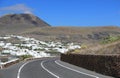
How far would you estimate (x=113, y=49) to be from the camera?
165 ft

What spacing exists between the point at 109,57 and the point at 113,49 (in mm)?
15346

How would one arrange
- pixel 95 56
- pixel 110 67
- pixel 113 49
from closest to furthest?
1. pixel 110 67
2. pixel 95 56
3. pixel 113 49

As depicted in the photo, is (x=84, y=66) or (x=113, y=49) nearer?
(x=84, y=66)

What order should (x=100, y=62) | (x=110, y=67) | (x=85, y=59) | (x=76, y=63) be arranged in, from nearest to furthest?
(x=110, y=67)
(x=100, y=62)
(x=85, y=59)
(x=76, y=63)

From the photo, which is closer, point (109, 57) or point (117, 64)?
point (117, 64)

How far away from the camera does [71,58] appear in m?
60.1

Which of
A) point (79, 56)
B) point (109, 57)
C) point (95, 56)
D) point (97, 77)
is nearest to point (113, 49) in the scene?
point (79, 56)

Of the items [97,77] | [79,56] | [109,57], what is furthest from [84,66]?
[97,77]

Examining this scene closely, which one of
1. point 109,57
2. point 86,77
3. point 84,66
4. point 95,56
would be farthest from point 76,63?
point 86,77

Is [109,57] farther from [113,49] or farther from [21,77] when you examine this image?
[113,49]

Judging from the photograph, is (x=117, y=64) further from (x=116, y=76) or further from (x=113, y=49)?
(x=113, y=49)

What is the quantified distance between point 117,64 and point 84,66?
14109mm

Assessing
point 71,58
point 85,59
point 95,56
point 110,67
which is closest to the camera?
point 110,67

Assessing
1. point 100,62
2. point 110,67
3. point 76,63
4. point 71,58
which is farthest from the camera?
→ point 71,58
